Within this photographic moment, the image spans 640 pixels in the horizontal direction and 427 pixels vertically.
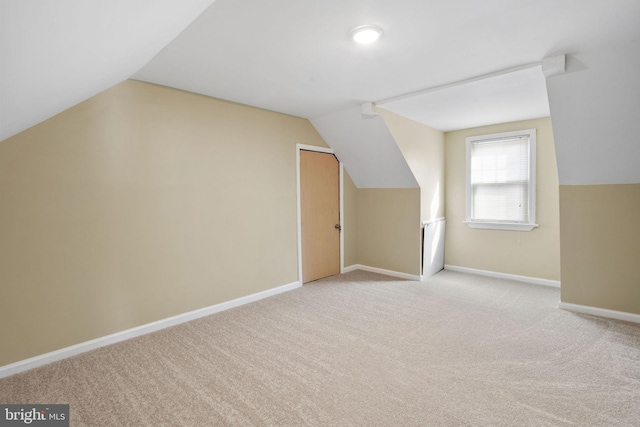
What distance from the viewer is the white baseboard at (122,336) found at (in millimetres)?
2432

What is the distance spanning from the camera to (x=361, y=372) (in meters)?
2.38

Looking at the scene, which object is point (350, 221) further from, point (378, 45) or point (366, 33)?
point (366, 33)

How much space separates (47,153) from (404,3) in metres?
2.85

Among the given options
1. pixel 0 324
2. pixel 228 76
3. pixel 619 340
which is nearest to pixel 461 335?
pixel 619 340

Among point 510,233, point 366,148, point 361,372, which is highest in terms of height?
point 366,148

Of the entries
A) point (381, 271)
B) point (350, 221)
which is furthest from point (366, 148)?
point (381, 271)

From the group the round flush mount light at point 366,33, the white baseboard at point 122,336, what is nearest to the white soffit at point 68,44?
the round flush mount light at point 366,33

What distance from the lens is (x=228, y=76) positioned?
9.53ft

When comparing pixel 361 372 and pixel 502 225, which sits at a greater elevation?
pixel 502 225

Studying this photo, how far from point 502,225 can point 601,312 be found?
5.57ft

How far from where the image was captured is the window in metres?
4.52

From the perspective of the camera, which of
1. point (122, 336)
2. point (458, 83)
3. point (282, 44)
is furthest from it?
point (458, 83)

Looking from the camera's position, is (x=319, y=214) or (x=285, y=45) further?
(x=319, y=214)

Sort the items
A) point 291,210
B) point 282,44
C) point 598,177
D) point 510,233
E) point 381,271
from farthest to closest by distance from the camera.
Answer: point 381,271 < point 510,233 < point 291,210 < point 598,177 < point 282,44
